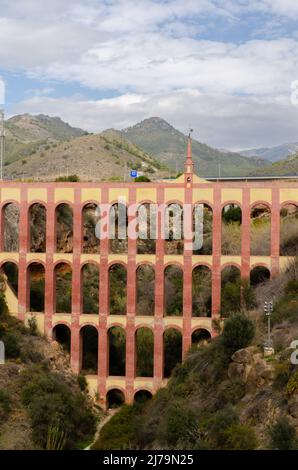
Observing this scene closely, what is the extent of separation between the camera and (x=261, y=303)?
42.6 m

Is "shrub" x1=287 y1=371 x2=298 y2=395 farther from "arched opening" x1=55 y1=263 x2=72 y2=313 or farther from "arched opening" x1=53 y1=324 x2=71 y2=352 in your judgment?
"arched opening" x1=55 y1=263 x2=72 y2=313

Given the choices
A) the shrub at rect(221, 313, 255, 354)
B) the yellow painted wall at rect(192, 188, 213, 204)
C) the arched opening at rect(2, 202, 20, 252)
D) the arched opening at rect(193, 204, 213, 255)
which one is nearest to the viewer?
the shrub at rect(221, 313, 255, 354)

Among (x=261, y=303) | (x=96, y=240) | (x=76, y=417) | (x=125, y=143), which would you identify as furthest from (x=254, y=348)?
(x=125, y=143)

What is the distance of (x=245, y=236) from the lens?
4416 centimetres

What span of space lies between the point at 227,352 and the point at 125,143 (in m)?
85.7

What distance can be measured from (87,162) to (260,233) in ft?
149

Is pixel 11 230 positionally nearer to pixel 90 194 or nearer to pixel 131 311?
pixel 90 194

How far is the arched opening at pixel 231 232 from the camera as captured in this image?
5912 cm

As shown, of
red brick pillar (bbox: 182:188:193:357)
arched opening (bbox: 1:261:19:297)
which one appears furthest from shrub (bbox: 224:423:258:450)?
arched opening (bbox: 1:261:19:297)

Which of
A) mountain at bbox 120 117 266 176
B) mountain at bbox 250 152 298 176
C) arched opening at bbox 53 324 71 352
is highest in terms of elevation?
mountain at bbox 120 117 266 176

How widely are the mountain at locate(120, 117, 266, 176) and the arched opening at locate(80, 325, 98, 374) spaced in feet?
309

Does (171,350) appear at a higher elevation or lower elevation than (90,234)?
lower

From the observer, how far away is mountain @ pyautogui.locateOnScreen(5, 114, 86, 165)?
130000 mm

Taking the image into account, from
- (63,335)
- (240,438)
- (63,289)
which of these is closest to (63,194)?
(63,335)
